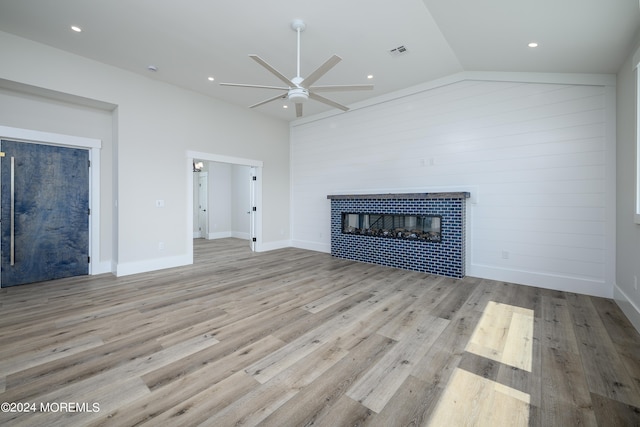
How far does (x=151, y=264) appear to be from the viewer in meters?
4.66

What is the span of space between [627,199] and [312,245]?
17.1 feet

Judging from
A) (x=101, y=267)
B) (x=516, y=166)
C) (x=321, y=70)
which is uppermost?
(x=321, y=70)

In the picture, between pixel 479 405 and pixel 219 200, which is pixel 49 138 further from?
pixel 479 405

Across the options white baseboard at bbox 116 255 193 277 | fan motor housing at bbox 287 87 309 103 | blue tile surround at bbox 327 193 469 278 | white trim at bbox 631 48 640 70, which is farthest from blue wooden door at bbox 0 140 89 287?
white trim at bbox 631 48 640 70

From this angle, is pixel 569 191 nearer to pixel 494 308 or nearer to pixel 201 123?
pixel 494 308

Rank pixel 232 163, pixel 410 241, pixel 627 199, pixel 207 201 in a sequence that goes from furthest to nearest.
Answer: pixel 207 201, pixel 232 163, pixel 410 241, pixel 627 199

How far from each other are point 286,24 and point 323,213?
3977 mm

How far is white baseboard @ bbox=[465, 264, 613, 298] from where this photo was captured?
3367 millimetres

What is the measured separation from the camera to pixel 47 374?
182 centimetres

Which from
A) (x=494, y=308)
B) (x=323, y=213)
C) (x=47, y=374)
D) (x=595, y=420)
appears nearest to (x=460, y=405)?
(x=595, y=420)

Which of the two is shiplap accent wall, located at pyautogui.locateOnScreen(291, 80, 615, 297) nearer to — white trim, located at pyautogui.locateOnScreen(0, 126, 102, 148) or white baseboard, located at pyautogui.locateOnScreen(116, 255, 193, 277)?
white baseboard, located at pyautogui.locateOnScreen(116, 255, 193, 277)

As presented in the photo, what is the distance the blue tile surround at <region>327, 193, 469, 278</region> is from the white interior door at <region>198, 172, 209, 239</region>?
16.4ft

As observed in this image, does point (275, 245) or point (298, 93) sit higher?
point (298, 93)

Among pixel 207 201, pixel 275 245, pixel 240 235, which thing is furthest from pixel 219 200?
pixel 275 245
